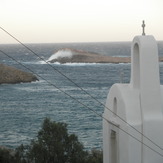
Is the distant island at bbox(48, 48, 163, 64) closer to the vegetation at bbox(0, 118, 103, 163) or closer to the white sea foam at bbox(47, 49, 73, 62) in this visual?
the white sea foam at bbox(47, 49, 73, 62)

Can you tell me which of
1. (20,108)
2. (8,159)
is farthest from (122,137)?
(20,108)

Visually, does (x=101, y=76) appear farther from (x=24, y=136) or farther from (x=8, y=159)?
(x=8, y=159)

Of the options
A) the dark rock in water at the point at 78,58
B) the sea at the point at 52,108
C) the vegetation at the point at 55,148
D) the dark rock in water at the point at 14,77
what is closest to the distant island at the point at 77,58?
the dark rock in water at the point at 78,58

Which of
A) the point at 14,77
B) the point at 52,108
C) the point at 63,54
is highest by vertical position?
the point at 63,54

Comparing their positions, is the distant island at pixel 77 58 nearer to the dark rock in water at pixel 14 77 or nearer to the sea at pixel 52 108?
the sea at pixel 52 108

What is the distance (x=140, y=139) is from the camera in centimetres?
783

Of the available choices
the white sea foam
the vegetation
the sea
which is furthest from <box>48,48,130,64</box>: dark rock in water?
the vegetation

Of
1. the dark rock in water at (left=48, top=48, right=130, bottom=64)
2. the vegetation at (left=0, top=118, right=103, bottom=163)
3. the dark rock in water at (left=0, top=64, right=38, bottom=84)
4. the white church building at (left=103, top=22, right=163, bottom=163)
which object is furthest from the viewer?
the dark rock in water at (left=48, top=48, right=130, bottom=64)

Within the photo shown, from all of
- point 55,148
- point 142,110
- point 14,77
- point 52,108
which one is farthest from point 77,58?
point 142,110

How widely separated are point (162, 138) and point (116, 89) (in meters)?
1.23

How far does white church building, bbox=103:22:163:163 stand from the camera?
7.84 meters

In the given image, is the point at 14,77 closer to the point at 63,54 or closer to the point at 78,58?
the point at 78,58

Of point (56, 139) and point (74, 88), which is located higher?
point (74, 88)

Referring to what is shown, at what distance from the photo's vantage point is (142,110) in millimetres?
7934
